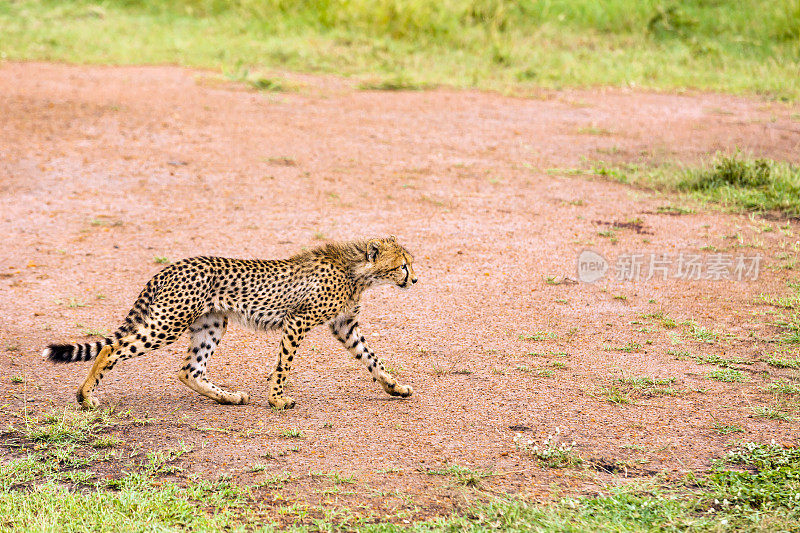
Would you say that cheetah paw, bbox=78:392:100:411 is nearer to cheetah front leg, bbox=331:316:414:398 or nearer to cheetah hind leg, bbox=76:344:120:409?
cheetah hind leg, bbox=76:344:120:409

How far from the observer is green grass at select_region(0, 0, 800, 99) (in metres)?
14.3

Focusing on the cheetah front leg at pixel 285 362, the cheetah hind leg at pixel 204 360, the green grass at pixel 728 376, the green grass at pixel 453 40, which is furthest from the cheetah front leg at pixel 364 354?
the green grass at pixel 453 40

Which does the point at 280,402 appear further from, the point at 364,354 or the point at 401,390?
the point at 401,390

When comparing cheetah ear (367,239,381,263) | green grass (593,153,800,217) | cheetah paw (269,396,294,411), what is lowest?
cheetah paw (269,396,294,411)

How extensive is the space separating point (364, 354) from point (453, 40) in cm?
1196

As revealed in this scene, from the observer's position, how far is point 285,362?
4.86 metres

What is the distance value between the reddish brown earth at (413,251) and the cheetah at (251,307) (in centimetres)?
18

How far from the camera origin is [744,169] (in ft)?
29.7

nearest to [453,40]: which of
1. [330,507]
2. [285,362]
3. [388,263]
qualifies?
[388,263]

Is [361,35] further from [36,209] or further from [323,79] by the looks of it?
[36,209]

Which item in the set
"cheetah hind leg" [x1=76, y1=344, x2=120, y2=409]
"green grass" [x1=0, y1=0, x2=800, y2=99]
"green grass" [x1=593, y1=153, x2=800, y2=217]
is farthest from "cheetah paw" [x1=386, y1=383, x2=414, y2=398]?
"green grass" [x1=0, y1=0, x2=800, y2=99]

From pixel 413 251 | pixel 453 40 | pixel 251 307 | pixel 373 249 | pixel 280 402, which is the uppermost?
pixel 453 40

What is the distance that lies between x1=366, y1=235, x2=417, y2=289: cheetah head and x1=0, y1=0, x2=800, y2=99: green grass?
28.3 ft

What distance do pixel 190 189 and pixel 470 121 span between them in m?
4.31
